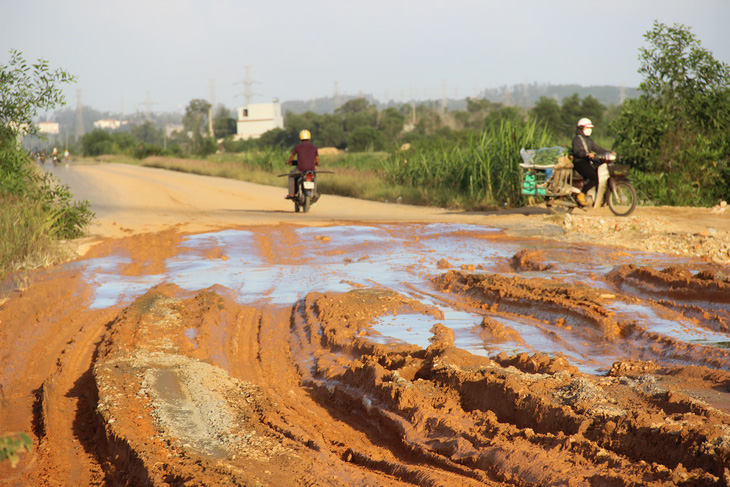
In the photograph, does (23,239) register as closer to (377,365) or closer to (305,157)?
(377,365)

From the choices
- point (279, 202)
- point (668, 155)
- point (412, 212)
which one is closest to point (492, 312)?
point (412, 212)

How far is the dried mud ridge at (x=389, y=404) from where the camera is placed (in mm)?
3186

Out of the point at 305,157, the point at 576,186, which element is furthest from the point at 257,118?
the point at 576,186

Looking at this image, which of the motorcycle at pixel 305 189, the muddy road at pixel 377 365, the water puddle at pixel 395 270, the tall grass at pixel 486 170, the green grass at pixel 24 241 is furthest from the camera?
the tall grass at pixel 486 170

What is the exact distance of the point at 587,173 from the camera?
42.2 feet

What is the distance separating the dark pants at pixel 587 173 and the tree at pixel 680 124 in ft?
9.39

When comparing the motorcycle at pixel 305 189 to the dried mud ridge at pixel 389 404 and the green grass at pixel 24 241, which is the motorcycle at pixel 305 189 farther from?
the dried mud ridge at pixel 389 404

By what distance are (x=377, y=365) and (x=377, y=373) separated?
143mm

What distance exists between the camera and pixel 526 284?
7.02m

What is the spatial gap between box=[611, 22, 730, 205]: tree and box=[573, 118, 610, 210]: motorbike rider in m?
2.89

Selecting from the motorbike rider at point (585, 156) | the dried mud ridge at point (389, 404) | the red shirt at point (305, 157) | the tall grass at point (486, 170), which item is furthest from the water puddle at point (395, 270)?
the tall grass at point (486, 170)

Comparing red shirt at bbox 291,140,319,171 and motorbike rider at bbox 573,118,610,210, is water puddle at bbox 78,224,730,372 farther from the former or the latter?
red shirt at bbox 291,140,319,171

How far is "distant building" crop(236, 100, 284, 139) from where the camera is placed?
112m

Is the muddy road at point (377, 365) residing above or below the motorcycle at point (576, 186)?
below
